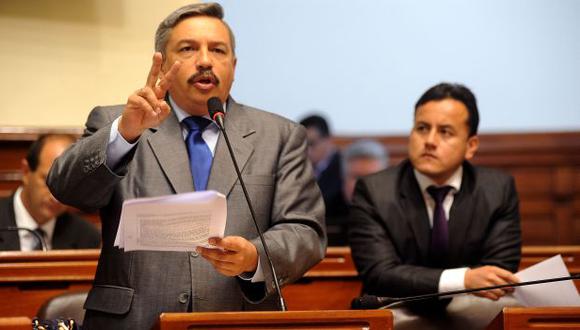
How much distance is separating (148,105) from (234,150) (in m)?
0.42

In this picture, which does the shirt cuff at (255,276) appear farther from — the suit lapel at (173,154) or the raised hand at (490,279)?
the raised hand at (490,279)

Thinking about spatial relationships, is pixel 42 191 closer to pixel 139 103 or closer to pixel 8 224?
pixel 8 224

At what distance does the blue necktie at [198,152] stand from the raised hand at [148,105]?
11.5 inches

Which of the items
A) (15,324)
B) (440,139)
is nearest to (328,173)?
(440,139)

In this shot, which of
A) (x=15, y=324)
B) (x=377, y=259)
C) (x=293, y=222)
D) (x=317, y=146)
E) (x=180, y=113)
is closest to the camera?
(x=15, y=324)

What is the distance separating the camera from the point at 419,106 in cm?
324

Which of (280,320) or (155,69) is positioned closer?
(280,320)

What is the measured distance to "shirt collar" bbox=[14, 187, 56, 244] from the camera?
3799 millimetres

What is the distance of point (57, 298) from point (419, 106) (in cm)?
139

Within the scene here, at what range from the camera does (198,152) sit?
2480 mm

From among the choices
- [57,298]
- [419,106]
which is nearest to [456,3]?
[419,106]

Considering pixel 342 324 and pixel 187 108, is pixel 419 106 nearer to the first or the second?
pixel 187 108

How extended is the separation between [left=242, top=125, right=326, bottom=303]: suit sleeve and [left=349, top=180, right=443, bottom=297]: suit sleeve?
499 mm

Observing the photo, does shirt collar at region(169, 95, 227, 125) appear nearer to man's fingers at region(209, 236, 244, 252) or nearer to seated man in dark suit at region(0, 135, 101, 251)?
man's fingers at region(209, 236, 244, 252)
